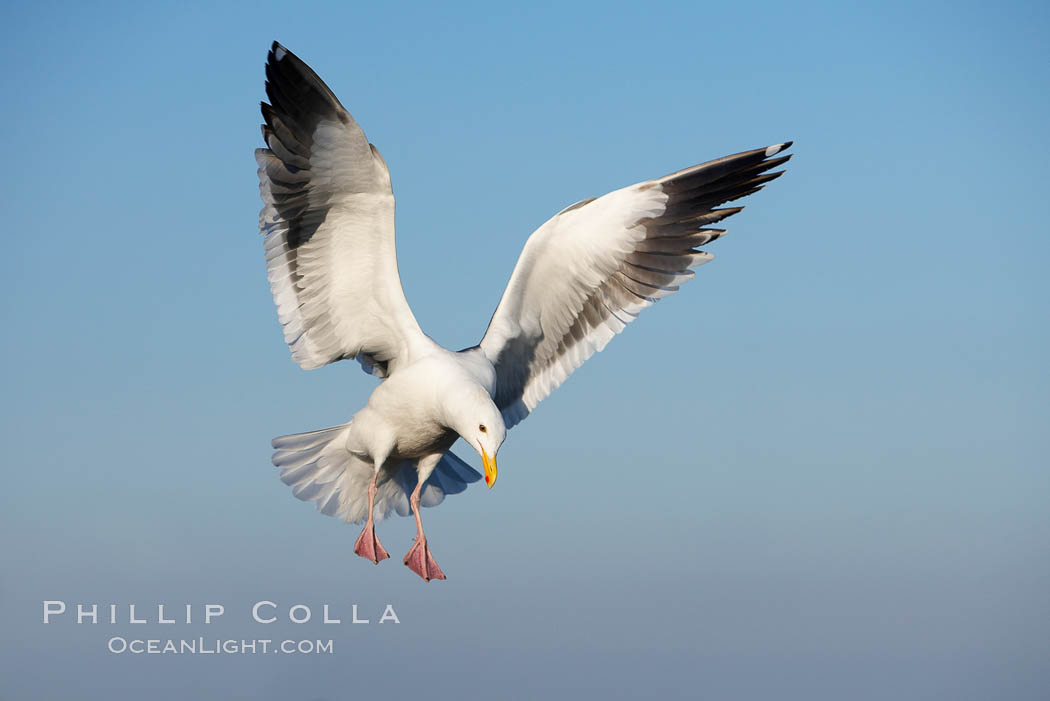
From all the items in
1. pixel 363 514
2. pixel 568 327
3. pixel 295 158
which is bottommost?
pixel 363 514

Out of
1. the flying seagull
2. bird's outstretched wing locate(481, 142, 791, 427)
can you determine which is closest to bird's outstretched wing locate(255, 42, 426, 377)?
the flying seagull

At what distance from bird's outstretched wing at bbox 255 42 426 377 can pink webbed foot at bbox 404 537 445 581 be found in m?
1.40

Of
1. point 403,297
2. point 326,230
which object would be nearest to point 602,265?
point 403,297

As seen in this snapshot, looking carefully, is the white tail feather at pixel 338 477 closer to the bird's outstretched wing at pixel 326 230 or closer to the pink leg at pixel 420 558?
the pink leg at pixel 420 558

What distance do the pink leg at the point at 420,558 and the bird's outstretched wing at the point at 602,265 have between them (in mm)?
1184

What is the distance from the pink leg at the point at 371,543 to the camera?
32.3 feet

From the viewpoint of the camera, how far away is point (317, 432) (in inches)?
415

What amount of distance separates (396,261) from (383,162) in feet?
2.55

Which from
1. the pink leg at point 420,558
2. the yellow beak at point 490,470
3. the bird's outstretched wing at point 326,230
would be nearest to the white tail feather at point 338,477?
the pink leg at point 420,558

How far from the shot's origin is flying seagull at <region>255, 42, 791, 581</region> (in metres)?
8.90

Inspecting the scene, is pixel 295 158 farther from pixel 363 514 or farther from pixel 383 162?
pixel 363 514

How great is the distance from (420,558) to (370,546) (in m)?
0.42

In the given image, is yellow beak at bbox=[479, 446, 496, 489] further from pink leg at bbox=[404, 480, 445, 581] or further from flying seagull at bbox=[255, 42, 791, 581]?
pink leg at bbox=[404, 480, 445, 581]

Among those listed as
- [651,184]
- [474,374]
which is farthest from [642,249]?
[474,374]
